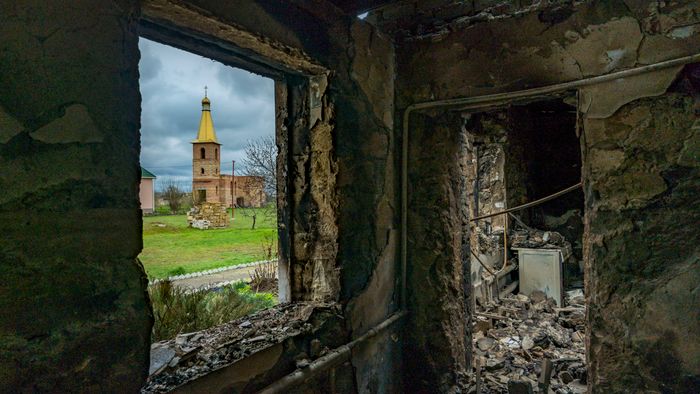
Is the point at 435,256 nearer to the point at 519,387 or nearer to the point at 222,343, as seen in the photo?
the point at 519,387

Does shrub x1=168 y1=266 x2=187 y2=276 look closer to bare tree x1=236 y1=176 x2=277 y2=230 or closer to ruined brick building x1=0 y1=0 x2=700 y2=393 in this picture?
bare tree x1=236 y1=176 x2=277 y2=230

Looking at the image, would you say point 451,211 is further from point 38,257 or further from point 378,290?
point 38,257

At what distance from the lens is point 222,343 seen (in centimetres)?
159

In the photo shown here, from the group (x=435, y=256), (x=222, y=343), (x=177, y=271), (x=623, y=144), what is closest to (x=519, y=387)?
(x=435, y=256)

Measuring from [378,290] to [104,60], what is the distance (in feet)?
5.83

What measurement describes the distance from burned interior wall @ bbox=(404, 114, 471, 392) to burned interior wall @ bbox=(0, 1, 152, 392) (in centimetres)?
172

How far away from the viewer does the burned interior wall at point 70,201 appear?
913mm

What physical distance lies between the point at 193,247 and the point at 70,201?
4897 mm

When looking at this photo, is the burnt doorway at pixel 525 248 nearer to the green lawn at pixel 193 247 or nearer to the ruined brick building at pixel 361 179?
the ruined brick building at pixel 361 179

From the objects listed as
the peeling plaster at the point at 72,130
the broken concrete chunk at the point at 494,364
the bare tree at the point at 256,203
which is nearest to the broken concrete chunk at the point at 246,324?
the peeling plaster at the point at 72,130

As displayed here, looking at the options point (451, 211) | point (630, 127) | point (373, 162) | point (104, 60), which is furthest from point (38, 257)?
point (630, 127)

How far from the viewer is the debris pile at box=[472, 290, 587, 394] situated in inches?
102

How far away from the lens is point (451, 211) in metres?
2.47

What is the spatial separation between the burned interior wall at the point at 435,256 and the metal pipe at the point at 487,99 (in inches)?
1.7
